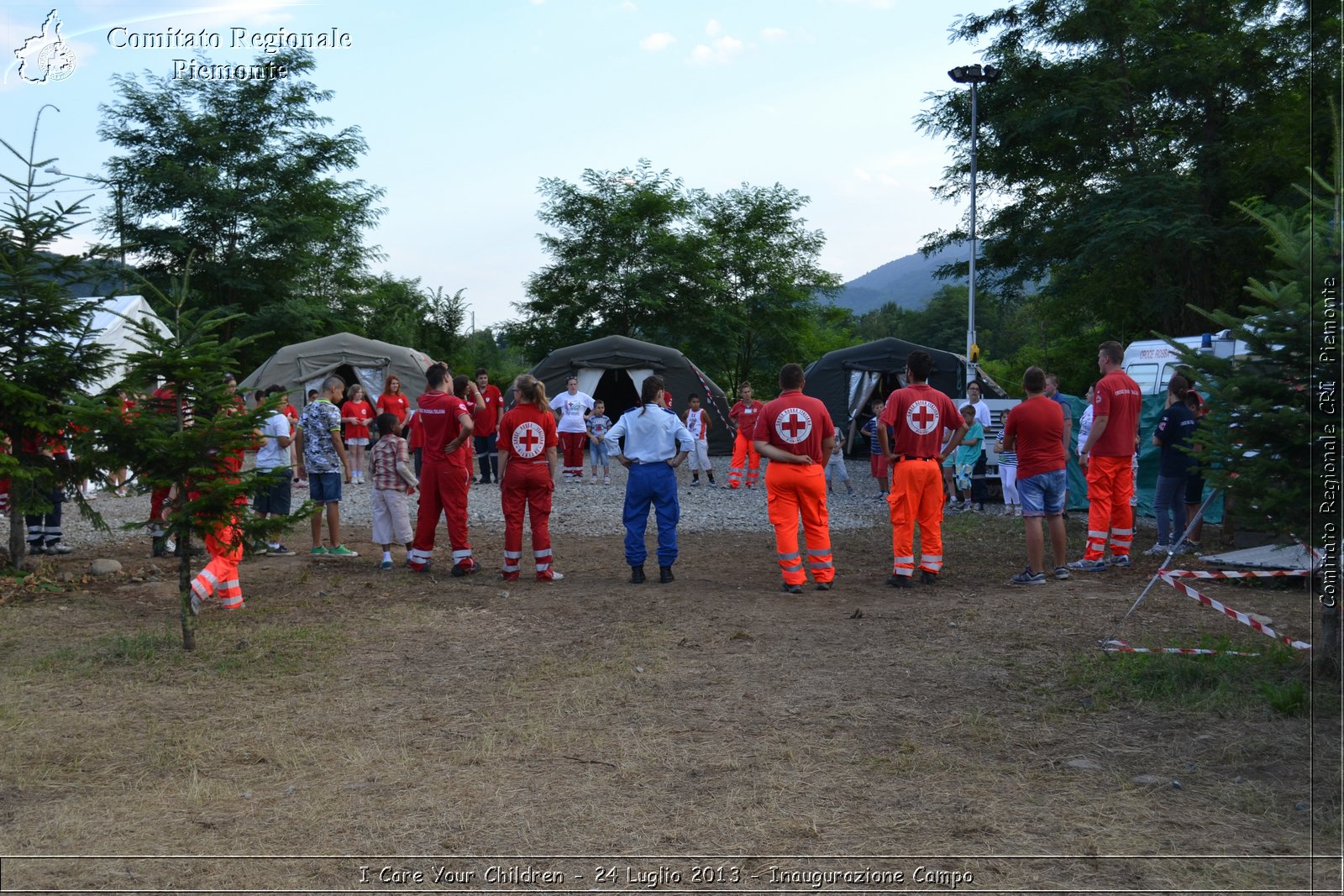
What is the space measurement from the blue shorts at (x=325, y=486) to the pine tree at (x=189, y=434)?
346 cm

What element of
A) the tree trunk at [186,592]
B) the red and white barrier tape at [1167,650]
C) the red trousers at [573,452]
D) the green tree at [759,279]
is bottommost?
the red and white barrier tape at [1167,650]

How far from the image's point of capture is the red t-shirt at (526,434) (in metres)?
9.59

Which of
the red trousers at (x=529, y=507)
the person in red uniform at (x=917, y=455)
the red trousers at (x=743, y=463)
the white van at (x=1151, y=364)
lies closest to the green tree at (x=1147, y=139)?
the white van at (x=1151, y=364)

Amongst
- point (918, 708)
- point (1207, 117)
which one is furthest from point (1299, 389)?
point (1207, 117)

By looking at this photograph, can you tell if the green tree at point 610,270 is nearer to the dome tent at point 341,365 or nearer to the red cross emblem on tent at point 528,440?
the dome tent at point 341,365

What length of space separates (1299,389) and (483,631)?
559 centimetres

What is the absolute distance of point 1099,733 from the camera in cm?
532

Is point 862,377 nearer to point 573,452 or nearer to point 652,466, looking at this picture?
point 573,452

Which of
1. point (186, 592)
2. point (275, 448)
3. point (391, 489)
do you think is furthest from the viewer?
point (275, 448)

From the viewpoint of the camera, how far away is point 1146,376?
15.5 metres

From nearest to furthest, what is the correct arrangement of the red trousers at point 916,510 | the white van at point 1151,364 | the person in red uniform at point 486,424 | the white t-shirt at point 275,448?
1. the red trousers at point 916,510
2. the white t-shirt at point 275,448
3. the white van at point 1151,364
4. the person in red uniform at point 486,424

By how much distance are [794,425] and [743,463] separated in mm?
10944

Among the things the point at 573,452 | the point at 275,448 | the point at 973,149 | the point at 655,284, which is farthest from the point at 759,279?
the point at 275,448

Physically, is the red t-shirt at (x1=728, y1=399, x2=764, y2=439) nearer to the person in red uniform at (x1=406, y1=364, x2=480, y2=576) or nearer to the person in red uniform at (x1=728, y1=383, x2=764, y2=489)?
the person in red uniform at (x1=728, y1=383, x2=764, y2=489)
